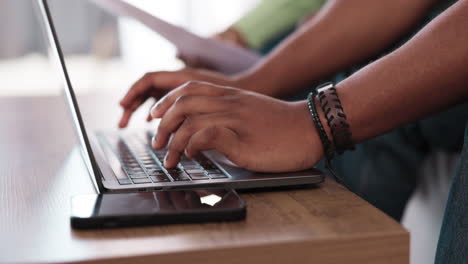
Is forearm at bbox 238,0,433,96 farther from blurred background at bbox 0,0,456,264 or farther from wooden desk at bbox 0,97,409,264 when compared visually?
blurred background at bbox 0,0,456,264

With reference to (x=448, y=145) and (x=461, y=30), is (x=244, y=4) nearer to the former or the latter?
(x=448, y=145)

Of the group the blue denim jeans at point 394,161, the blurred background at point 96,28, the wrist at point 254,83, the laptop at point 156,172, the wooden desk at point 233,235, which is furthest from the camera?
the blurred background at point 96,28

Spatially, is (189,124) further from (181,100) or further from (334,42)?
(334,42)

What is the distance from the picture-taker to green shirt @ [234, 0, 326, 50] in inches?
55.2

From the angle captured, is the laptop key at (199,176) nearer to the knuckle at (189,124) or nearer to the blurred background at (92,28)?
the knuckle at (189,124)

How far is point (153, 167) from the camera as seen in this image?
0.61m

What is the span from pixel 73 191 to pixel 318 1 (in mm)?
1060

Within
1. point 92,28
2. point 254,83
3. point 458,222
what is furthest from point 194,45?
point 92,28

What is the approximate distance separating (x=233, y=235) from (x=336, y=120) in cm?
20

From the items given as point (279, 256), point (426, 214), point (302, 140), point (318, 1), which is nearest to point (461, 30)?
point (302, 140)

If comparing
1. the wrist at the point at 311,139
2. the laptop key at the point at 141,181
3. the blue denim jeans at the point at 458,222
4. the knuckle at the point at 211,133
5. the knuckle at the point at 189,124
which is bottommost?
the blue denim jeans at the point at 458,222

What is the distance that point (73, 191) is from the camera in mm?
562

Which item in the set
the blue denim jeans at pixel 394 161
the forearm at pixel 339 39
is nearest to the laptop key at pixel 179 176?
the forearm at pixel 339 39

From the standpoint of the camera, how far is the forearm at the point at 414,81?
56cm
